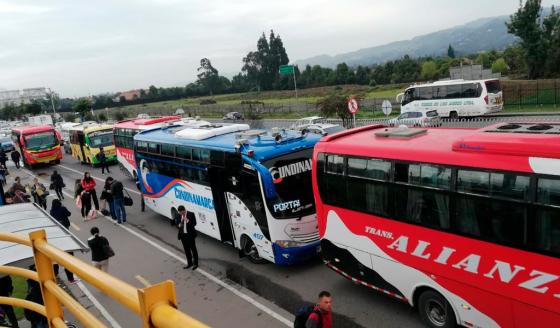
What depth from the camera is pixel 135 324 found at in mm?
9617

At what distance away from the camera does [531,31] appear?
42156mm

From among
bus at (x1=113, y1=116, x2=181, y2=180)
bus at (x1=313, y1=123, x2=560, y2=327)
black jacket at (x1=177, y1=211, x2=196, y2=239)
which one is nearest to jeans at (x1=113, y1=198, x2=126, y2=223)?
black jacket at (x1=177, y1=211, x2=196, y2=239)

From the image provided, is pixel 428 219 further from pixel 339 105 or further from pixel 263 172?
pixel 339 105

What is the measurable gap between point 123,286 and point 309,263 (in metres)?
10.5

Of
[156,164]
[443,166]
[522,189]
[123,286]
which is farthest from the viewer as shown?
[156,164]

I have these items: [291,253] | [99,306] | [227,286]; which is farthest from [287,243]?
[99,306]

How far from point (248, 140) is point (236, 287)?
3714mm

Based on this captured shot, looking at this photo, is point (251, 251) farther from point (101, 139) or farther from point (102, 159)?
point (101, 139)

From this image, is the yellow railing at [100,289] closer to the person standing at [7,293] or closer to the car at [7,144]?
the person standing at [7,293]

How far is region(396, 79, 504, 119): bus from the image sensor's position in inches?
1294

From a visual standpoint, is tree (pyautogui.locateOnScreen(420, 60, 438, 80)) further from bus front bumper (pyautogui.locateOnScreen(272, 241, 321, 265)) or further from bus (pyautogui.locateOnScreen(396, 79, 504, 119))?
bus front bumper (pyautogui.locateOnScreen(272, 241, 321, 265))

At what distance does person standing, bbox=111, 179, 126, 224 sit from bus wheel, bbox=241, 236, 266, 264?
283 inches

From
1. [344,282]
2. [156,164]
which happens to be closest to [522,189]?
[344,282]

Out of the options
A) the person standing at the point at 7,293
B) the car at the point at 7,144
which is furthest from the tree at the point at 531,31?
the car at the point at 7,144
